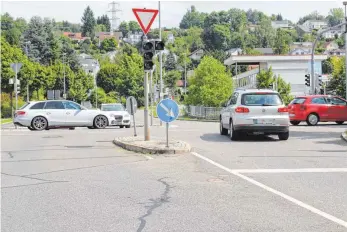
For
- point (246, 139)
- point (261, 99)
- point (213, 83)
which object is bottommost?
point (246, 139)

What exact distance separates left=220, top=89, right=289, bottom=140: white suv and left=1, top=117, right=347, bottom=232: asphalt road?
2153 millimetres

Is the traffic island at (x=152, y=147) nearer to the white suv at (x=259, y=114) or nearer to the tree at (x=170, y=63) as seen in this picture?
the white suv at (x=259, y=114)

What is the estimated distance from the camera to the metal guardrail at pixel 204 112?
176 feet

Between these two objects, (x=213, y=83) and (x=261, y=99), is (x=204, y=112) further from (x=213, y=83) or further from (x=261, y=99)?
(x=261, y=99)

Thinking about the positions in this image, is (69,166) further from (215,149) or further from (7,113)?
(7,113)

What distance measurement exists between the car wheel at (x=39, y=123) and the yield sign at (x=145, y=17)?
11.8 metres

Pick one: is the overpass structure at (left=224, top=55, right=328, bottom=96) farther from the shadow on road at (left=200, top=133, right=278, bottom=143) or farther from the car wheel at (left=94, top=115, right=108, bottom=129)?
the shadow on road at (left=200, top=133, right=278, bottom=143)

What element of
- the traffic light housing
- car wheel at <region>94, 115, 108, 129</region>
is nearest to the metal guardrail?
car wheel at <region>94, 115, 108, 129</region>

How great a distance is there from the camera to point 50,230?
20.6ft

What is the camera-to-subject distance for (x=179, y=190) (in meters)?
8.70

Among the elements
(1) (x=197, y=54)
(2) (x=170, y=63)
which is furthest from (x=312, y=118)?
(1) (x=197, y=54)

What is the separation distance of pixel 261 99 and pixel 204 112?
38.5 m

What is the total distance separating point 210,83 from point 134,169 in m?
44.5

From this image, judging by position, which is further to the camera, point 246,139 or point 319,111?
point 319,111
